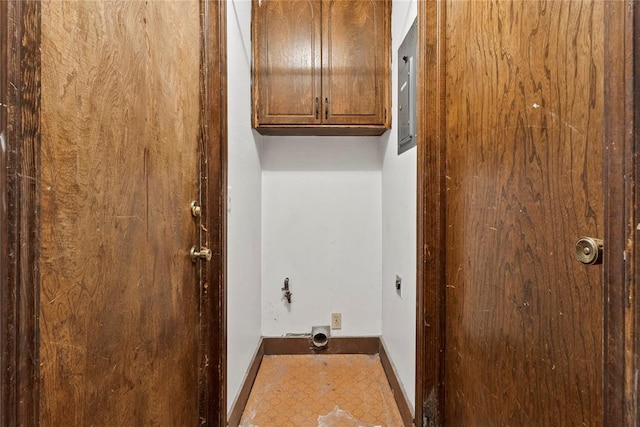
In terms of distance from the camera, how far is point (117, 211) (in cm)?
77

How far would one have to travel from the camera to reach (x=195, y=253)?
3.94 feet

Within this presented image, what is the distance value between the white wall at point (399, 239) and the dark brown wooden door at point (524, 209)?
0.30 meters

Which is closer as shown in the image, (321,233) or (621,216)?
Answer: (621,216)

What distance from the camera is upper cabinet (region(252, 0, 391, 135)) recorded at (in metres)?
2.01

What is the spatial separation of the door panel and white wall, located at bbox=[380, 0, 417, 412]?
37.4 inches

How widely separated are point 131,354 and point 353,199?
1.70 m

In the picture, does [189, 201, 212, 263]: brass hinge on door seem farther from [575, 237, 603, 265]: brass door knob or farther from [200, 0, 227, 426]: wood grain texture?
[575, 237, 603, 265]: brass door knob

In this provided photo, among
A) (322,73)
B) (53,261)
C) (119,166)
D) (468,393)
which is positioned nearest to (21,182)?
(53,261)

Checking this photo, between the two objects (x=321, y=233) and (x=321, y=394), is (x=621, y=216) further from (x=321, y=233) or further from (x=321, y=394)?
(x=321, y=233)

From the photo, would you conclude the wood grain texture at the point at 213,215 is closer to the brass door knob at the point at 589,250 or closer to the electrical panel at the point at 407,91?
the electrical panel at the point at 407,91

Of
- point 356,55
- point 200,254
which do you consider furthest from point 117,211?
point 356,55

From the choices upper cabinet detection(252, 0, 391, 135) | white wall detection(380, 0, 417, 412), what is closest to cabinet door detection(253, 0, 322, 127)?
upper cabinet detection(252, 0, 391, 135)

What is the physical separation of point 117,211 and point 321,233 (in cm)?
162

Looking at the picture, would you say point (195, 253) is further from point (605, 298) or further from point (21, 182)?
point (605, 298)
